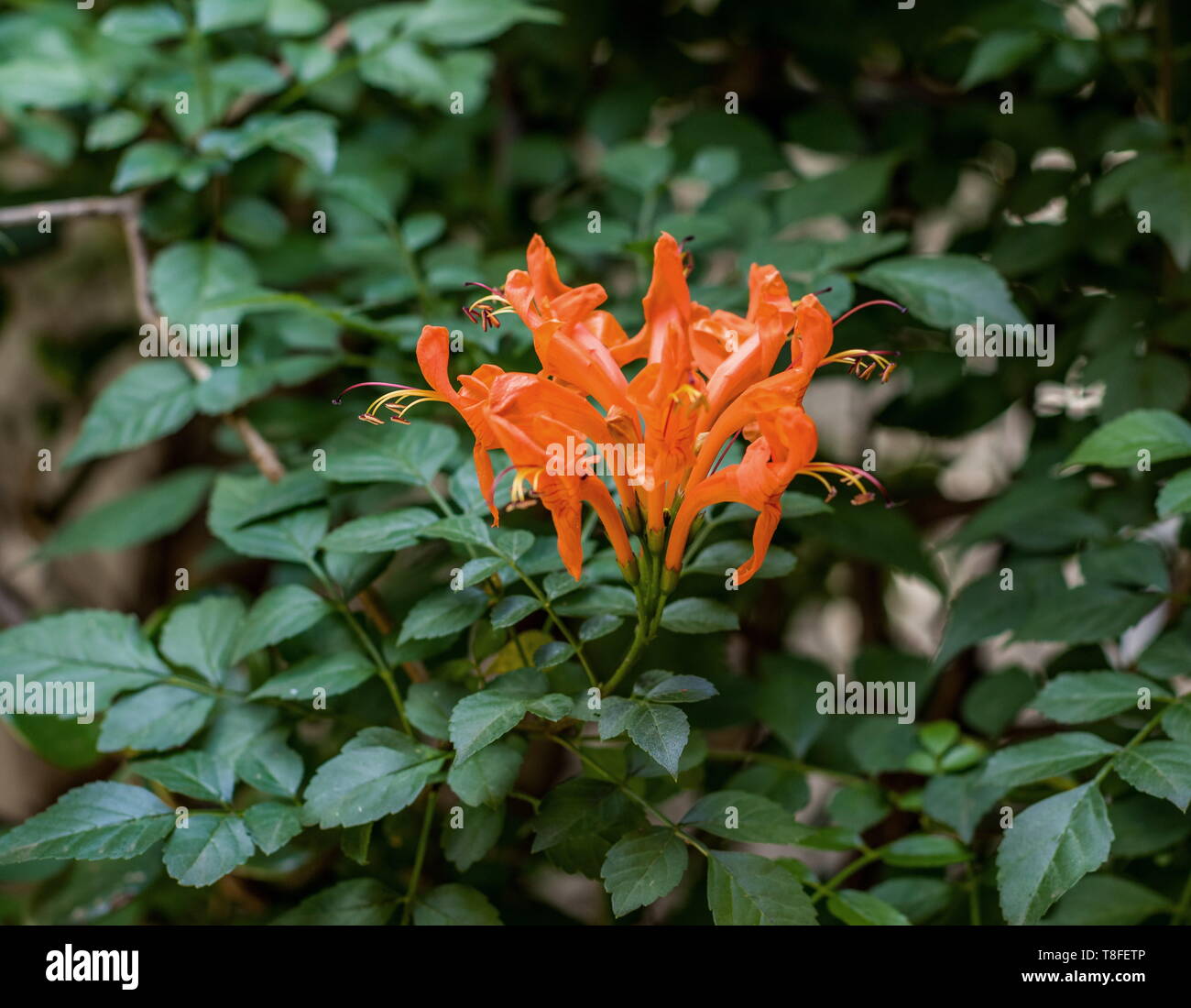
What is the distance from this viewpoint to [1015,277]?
124cm

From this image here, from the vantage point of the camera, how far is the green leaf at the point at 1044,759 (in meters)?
0.79

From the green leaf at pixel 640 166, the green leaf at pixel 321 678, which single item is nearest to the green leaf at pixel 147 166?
the green leaf at pixel 640 166

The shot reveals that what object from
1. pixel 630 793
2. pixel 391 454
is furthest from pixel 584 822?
pixel 391 454

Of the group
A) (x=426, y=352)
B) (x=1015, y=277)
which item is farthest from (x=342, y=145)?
(x=1015, y=277)

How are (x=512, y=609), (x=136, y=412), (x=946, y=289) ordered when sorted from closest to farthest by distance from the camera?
(x=512, y=609)
(x=946, y=289)
(x=136, y=412)

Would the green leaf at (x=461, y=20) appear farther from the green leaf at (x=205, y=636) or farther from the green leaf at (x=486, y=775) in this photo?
the green leaf at (x=486, y=775)

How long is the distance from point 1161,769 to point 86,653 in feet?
2.89

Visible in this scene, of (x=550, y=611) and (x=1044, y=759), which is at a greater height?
(x=550, y=611)

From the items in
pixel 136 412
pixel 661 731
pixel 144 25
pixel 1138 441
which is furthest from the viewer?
pixel 144 25

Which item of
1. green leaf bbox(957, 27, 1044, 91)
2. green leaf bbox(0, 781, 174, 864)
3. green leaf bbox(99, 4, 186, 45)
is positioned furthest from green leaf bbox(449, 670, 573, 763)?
green leaf bbox(99, 4, 186, 45)

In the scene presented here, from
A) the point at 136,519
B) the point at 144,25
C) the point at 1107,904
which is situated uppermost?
the point at 144,25

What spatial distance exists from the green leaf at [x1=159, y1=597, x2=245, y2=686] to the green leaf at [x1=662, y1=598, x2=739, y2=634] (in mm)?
406

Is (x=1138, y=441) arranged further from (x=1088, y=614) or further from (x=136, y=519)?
(x=136, y=519)

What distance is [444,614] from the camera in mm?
789
